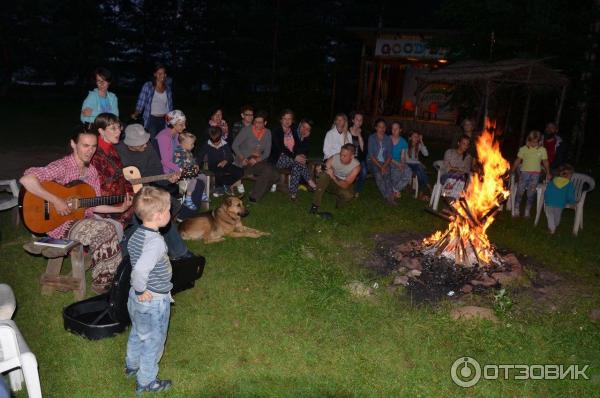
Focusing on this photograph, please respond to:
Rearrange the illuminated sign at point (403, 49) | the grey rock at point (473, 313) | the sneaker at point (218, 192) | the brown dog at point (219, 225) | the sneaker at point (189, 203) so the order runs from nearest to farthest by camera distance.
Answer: the grey rock at point (473, 313) < the brown dog at point (219, 225) < the sneaker at point (189, 203) < the sneaker at point (218, 192) < the illuminated sign at point (403, 49)

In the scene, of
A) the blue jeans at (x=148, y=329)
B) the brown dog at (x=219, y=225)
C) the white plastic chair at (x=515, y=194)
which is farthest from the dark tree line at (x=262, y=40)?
the blue jeans at (x=148, y=329)

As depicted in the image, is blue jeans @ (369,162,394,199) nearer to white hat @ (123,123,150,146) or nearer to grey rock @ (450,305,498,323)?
grey rock @ (450,305,498,323)

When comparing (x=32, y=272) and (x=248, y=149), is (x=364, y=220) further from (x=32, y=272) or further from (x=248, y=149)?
(x=32, y=272)

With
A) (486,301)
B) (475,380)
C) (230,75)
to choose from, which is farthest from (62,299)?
(230,75)

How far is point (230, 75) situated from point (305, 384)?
1221 inches

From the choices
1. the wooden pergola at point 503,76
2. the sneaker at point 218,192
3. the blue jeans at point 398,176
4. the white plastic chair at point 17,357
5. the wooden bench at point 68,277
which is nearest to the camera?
the white plastic chair at point 17,357

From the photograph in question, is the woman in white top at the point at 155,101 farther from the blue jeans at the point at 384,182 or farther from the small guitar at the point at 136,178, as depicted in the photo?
the blue jeans at the point at 384,182

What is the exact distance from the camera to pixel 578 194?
8.65m

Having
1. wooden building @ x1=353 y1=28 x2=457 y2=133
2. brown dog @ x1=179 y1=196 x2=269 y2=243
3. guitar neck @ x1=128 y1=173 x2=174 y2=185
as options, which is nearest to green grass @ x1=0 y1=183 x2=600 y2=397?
brown dog @ x1=179 y1=196 x2=269 y2=243

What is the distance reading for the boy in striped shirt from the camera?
3412 mm

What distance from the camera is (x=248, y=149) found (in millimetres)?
9227

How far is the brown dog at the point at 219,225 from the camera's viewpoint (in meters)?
6.81

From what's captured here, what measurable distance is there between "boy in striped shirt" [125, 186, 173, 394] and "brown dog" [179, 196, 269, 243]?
3080mm

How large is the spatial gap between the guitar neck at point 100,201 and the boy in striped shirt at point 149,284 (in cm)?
185
